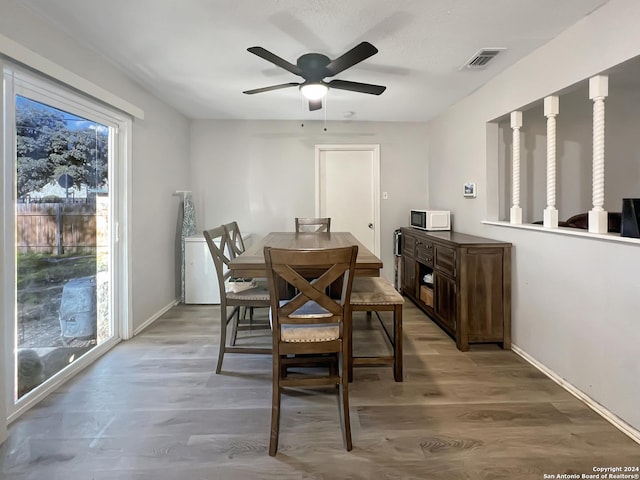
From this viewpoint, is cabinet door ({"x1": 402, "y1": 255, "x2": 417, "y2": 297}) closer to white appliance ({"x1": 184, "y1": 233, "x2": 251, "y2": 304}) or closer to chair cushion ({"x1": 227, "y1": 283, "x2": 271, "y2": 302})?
chair cushion ({"x1": 227, "y1": 283, "x2": 271, "y2": 302})

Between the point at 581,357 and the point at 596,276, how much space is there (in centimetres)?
53

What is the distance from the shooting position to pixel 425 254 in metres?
3.45

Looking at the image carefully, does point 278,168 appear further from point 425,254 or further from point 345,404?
point 345,404

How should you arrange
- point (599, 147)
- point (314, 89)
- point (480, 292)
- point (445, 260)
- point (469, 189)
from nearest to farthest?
point (599, 147) → point (314, 89) → point (480, 292) → point (445, 260) → point (469, 189)

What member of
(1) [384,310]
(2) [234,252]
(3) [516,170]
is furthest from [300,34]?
(3) [516,170]

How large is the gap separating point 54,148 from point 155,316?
1.91m

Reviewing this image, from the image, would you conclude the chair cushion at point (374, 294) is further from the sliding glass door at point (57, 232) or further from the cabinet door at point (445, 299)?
the sliding glass door at point (57, 232)

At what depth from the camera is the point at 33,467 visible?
1.50 meters

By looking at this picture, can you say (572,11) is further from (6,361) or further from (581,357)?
(6,361)

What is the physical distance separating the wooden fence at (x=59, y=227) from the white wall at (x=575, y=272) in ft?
11.0

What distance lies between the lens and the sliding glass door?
1.90 metres

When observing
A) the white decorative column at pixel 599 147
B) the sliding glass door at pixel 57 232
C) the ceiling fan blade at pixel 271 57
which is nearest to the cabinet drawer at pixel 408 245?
the white decorative column at pixel 599 147

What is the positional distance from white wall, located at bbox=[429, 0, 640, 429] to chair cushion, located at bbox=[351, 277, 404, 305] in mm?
1063

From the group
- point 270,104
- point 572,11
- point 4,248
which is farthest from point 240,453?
point 270,104
